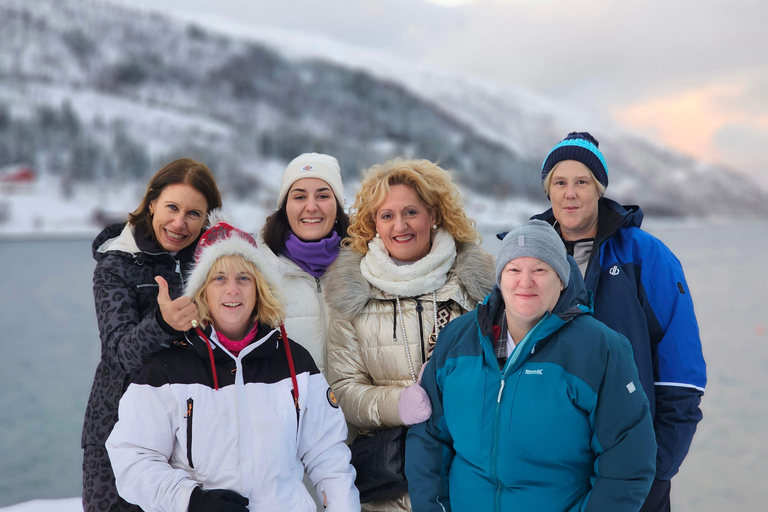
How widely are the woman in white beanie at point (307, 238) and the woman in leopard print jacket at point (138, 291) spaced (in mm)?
340

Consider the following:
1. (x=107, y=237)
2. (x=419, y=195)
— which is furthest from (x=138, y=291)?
(x=419, y=195)

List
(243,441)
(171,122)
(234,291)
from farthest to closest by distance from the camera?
(171,122) < (234,291) < (243,441)

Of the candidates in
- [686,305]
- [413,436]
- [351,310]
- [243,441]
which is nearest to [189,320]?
[243,441]

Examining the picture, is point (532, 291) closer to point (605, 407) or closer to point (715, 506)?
point (605, 407)

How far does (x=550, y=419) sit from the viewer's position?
4.92 feet

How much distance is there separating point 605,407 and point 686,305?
2.00 feet

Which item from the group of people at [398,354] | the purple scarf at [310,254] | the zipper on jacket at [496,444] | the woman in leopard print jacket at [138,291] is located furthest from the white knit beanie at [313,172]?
the zipper on jacket at [496,444]

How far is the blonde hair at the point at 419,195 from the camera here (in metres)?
2.10

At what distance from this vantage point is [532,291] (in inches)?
61.4

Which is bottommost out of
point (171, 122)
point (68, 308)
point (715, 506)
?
point (715, 506)

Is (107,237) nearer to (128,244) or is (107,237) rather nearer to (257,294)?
(128,244)

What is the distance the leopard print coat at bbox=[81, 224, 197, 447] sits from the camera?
170cm

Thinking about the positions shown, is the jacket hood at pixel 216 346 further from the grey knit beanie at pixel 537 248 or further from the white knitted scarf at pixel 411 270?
the grey knit beanie at pixel 537 248

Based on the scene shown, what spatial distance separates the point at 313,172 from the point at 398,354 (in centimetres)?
89
